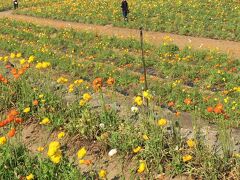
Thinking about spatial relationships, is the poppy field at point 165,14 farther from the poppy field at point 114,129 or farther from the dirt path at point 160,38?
the poppy field at point 114,129

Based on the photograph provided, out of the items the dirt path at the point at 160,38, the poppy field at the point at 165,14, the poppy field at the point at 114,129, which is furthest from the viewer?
the poppy field at the point at 165,14

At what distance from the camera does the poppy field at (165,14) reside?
19550mm

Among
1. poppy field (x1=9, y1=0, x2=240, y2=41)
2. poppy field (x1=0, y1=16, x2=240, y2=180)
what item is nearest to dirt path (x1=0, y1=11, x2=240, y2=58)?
poppy field (x1=9, y1=0, x2=240, y2=41)

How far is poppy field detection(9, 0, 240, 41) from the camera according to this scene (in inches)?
770

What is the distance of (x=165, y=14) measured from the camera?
922 inches

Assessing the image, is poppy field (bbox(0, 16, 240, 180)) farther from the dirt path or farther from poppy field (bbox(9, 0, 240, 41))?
poppy field (bbox(9, 0, 240, 41))

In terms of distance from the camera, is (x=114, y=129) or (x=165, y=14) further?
(x=165, y=14)

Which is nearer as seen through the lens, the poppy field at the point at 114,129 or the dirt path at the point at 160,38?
the poppy field at the point at 114,129

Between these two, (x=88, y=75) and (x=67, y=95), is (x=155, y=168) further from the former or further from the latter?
(x=88, y=75)

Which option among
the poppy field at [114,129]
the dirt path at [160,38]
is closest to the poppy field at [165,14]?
the dirt path at [160,38]

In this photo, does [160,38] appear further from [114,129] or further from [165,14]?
[114,129]

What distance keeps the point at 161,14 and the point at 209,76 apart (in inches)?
441

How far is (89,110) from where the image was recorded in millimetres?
6785

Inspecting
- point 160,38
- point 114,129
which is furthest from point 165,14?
point 114,129
